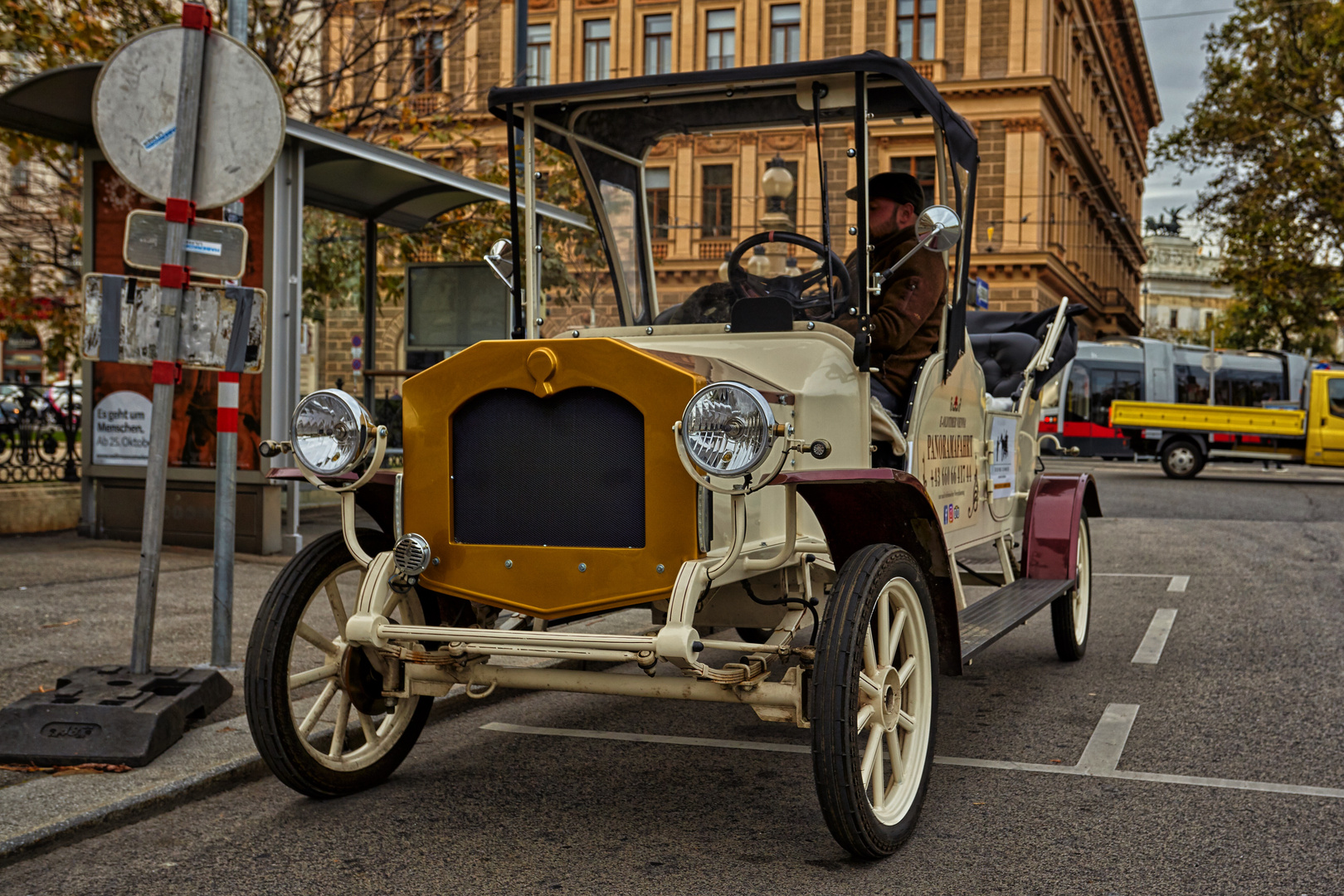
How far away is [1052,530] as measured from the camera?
6.80 metres

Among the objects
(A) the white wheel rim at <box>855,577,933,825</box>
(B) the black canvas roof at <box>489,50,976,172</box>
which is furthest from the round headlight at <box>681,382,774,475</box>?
(B) the black canvas roof at <box>489,50,976,172</box>

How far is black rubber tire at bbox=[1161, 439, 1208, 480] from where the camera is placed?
28.5 m

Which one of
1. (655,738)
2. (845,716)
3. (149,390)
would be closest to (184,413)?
(149,390)

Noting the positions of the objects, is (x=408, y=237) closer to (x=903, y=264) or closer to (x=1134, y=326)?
(x=903, y=264)

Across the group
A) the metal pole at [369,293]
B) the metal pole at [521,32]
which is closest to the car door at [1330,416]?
the metal pole at [521,32]

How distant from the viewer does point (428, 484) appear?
13.8 feet

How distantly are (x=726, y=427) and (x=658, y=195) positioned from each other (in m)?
2.61

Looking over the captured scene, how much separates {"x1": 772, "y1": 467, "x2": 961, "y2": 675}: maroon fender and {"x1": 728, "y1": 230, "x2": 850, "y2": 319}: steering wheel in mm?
828

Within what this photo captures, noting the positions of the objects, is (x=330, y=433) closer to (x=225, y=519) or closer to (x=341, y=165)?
(x=225, y=519)

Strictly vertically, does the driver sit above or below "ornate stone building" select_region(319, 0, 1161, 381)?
below

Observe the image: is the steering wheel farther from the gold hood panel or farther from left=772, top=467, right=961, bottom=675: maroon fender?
the gold hood panel

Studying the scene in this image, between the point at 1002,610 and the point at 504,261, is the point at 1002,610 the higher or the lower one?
the lower one

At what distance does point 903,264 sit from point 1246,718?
2.61 metres

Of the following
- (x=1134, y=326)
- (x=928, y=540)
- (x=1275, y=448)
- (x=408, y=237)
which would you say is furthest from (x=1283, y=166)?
(x=1134, y=326)
